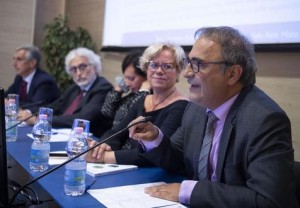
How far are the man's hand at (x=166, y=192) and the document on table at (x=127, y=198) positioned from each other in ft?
0.05

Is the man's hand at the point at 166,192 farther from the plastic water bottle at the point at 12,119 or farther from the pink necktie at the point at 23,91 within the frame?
the pink necktie at the point at 23,91

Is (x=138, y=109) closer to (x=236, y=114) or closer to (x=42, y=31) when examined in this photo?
(x=236, y=114)

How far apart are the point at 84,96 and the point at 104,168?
→ 162 centimetres

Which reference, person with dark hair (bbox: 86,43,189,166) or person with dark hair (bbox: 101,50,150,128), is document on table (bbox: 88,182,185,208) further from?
person with dark hair (bbox: 101,50,150,128)

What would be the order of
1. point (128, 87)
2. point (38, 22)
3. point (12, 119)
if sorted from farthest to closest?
point (38, 22) < point (128, 87) < point (12, 119)

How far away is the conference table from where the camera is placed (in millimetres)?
1121

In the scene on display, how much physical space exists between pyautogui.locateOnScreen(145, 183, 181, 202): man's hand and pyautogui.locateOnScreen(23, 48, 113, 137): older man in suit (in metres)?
1.58

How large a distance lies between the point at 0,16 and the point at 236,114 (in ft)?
12.8

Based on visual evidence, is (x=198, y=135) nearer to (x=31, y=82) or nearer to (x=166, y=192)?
(x=166, y=192)

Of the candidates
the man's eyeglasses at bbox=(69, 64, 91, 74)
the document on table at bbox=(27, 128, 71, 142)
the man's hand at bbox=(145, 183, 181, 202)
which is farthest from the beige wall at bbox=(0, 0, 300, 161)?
the man's hand at bbox=(145, 183, 181, 202)

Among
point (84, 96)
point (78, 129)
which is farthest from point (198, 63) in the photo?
point (84, 96)

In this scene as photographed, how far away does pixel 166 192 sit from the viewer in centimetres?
119

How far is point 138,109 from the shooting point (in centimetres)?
210

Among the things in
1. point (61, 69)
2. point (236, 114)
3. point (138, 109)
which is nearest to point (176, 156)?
point (236, 114)
